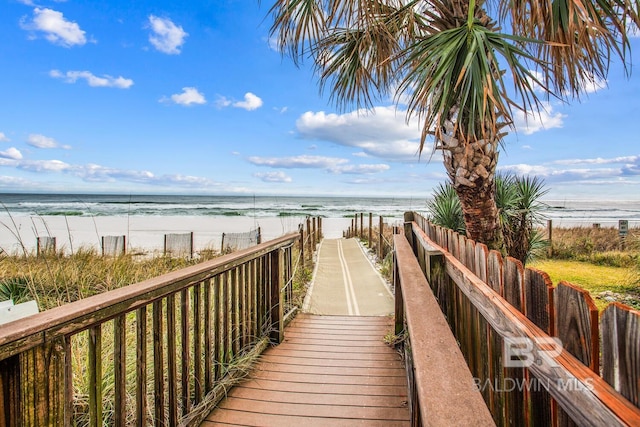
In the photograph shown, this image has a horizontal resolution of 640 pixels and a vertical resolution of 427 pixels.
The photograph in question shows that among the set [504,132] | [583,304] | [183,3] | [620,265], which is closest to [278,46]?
[504,132]

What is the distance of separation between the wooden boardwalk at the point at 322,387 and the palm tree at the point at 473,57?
2.12m

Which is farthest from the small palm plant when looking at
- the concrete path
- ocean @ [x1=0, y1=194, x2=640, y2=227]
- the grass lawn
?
ocean @ [x1=0, y1=194, x2=640, y2=227]

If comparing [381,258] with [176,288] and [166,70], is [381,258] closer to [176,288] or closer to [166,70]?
[176,288]

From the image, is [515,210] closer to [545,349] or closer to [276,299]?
[276,299]

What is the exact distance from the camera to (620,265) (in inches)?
344

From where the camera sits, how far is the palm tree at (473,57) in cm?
301

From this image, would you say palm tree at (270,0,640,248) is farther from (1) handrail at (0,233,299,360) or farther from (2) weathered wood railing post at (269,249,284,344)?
(1) handrail at (0,233,299,360)

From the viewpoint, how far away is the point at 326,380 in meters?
2.79

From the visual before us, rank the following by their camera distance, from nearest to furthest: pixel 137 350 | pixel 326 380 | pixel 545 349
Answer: pixel 545 349, pixel 137 350, pixel 326 380

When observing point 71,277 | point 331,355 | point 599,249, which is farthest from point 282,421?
point 599,249

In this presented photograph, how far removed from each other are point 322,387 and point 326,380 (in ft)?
0.37

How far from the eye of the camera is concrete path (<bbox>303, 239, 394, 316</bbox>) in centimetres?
513

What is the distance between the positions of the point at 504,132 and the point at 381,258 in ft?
17.7

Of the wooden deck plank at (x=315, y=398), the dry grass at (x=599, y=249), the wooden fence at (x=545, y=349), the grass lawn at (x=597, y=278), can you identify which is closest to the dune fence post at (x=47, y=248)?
the wooden deck plank at (x=315, y=398)
